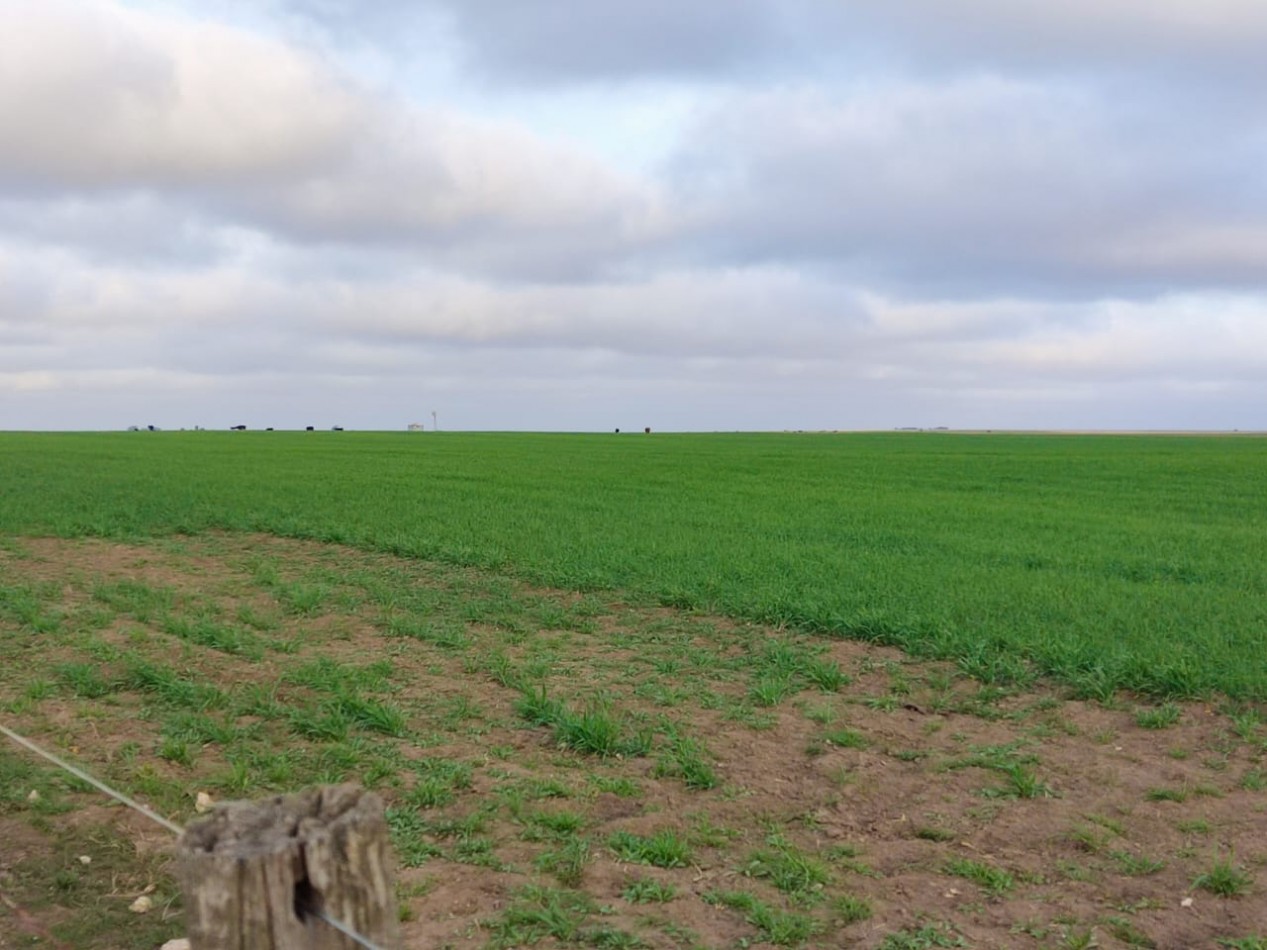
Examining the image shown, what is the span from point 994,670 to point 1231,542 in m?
10.2

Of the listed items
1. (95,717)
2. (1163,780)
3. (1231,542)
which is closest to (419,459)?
(1231,542)

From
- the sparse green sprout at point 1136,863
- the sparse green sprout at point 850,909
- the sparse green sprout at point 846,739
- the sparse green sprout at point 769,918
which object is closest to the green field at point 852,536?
the sparse green sprout at point 846,739

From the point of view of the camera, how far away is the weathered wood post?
2.41 meters

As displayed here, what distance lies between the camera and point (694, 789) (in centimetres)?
629

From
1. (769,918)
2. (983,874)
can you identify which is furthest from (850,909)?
(983,874)

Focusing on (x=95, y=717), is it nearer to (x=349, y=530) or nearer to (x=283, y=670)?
(x=283, y=670)

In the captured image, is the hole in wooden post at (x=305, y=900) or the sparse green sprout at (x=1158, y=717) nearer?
the hole in wooden post at (x=305, y=900)

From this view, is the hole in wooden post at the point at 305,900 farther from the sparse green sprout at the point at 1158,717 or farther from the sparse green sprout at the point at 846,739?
the sparse green sprout at the point at 1158,717

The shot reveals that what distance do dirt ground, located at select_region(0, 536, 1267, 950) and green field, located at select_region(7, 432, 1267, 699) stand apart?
2.94ft

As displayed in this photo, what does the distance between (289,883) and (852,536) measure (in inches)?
590

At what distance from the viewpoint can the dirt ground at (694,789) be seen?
4750 millimetres

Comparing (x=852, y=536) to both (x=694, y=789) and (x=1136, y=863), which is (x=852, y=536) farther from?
(x=1136, y=863)

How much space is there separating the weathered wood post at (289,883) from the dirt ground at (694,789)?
7.35 ft

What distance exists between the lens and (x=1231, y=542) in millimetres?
16422
